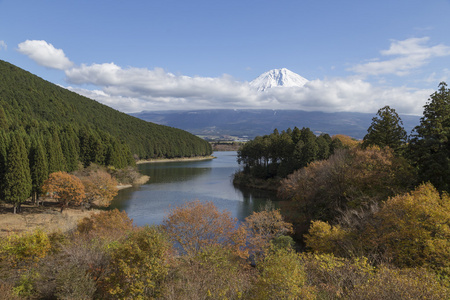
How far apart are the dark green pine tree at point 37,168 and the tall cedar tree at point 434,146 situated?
3563 cm

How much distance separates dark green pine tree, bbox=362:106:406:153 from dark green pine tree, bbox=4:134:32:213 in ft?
113

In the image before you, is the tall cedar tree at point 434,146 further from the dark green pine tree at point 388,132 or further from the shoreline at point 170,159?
the shoreline at point 170,159

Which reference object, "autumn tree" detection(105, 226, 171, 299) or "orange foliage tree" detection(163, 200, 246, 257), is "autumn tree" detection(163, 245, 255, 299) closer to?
"autumn tree" detection(105, 226, 171, 299)

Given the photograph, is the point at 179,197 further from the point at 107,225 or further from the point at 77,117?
the point at 77,117

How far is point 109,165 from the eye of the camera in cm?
5403

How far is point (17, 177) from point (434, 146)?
117 feet

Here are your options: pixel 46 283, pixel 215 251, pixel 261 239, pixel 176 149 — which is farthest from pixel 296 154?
pixel 176 149

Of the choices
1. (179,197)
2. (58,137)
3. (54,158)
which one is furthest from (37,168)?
(179,197)

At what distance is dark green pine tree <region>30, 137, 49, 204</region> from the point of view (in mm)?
32469

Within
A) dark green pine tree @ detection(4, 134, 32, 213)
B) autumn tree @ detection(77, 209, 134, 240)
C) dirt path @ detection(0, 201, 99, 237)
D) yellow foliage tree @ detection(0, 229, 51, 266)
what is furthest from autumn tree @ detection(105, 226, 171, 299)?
dark green pine tree @ detection(4, 134, 32, 213)

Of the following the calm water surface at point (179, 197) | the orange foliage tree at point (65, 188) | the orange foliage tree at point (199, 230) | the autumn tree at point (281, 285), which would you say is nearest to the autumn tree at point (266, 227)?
the orange foliage tree at point (199, 230)

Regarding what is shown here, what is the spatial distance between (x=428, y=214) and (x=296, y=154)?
33518 mm

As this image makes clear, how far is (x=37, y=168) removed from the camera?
32.6 meters

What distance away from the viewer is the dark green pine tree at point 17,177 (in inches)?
1133
